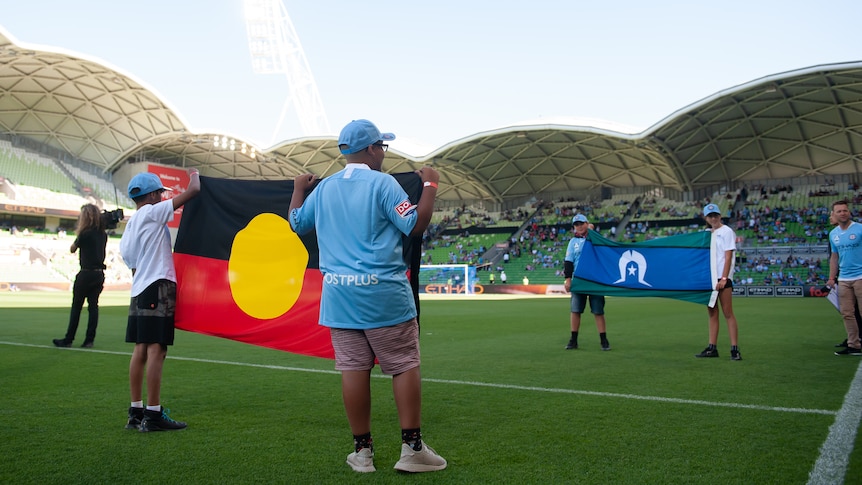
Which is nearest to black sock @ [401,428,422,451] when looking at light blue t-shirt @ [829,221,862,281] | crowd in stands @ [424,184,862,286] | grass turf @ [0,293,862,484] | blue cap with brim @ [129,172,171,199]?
grass turf @ [0,293,862,484]

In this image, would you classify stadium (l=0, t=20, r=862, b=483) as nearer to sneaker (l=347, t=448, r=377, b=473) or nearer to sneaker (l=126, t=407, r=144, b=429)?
sneaker (l=347, t=448, r=377, b=473)

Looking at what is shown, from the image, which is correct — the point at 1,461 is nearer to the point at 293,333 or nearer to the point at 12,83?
the point at 293,333

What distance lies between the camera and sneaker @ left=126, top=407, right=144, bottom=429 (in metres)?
4.25

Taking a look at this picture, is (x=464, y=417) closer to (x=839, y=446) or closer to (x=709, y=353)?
(x=839, y=446)

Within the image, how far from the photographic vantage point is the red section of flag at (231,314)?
4.76 meters

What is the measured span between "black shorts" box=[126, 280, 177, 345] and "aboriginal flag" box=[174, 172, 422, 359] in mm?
467

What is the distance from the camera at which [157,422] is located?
419 centimetres

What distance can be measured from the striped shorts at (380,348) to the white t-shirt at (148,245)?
5.45 feet

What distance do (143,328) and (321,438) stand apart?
4.74 ft

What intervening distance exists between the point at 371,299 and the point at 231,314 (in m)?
2.18

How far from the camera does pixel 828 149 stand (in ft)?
142

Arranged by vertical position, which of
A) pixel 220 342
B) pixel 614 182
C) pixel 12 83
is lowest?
pixel 220 342

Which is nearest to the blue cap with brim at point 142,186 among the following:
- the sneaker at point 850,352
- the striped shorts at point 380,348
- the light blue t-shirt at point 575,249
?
the striped shorts at point 380,348

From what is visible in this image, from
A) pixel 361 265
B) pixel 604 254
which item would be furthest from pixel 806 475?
pixel 604 254
